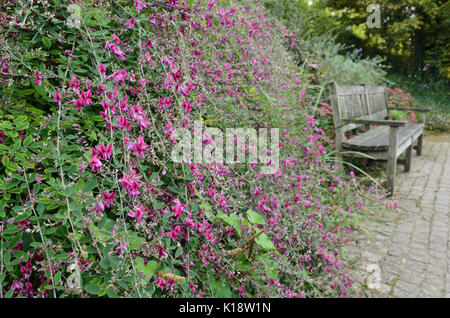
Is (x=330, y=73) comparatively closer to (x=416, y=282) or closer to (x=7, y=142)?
(x=416, y=282)

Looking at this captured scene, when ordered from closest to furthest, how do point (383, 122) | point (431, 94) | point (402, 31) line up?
point (383, 122), point (431, 94), point (402, 31)

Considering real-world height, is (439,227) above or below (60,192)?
below

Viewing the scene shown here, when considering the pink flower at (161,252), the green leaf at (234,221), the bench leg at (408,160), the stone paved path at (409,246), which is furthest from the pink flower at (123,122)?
the bench leg at (408,160)

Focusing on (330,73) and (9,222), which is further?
(330,73)

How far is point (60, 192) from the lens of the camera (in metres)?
0.93

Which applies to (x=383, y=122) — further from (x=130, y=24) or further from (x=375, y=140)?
(x=130, y=24)

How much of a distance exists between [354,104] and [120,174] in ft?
13.5

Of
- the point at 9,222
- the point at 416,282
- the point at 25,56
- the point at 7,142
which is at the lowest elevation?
the point at 416,282

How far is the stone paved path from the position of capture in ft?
7.36

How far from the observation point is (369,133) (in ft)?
15.4

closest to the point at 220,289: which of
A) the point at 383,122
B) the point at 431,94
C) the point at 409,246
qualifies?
the point at 409,246

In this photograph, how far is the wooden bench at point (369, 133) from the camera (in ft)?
12.2

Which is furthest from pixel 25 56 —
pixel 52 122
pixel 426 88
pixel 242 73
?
pixel 426 88
